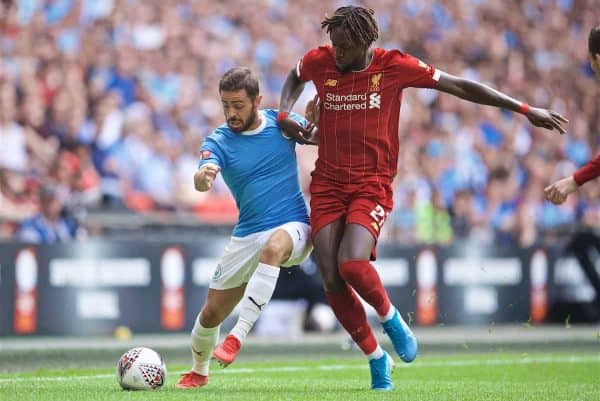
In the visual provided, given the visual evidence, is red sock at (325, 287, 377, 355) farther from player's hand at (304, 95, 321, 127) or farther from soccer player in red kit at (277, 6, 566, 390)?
player's hand at (304, 95, 321, 127)

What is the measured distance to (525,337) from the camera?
16078 mm

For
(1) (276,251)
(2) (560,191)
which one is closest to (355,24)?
(1) (276,251)

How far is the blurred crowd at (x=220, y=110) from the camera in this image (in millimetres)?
15477

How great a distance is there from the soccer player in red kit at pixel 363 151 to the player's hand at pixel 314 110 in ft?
0.16

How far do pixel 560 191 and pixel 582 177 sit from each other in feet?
0.66

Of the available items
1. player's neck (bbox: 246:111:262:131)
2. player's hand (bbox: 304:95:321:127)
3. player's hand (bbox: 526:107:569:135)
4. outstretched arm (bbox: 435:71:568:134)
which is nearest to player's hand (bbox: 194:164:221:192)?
player's neck (bbox: 246:111:262:131)

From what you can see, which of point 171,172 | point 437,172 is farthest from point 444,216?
point 171,172

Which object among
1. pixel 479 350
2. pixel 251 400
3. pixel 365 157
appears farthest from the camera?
pixel 479 350

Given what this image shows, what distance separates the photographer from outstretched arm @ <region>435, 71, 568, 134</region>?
795cm

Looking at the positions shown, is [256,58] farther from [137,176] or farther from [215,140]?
[215,140]

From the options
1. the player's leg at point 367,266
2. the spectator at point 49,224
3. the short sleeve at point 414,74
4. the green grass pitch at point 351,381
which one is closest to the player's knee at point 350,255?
the player's leg at point 367,266

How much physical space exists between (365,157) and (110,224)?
7645 mm

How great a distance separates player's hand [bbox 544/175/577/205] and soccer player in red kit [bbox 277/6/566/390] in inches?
30.1

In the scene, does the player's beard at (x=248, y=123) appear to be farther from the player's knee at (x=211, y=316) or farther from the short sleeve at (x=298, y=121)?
the player's knee at (x=211, y=316)
